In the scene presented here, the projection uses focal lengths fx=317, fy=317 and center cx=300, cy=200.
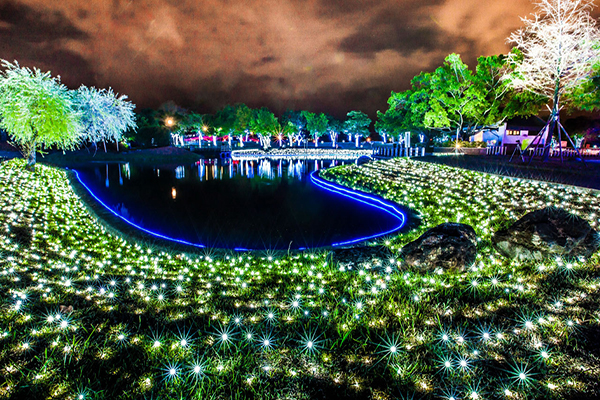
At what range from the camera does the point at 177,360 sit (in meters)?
3.01

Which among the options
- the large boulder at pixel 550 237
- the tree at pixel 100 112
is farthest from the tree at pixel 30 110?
the large boulder at pixel 550 237

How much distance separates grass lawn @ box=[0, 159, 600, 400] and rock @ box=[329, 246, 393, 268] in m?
0.12

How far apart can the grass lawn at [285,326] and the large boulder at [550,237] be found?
0.76 ft

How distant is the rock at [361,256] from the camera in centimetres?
540

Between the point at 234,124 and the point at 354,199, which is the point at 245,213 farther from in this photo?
the point at 234,124

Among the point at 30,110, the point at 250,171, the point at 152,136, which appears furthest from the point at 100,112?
the point at 152,136

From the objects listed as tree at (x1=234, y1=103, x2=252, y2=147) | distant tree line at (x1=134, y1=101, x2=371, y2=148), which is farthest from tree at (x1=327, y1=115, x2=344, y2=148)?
tree at (x1=234, y1=103, x2=252, y2=147)

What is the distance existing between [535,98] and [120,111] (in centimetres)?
3621

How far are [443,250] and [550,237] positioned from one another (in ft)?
6.39

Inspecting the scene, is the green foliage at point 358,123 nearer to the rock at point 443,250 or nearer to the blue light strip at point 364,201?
the blue light strip at point 364,201

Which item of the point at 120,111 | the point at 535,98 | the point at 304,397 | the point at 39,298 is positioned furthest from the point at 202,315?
the point at 120,111

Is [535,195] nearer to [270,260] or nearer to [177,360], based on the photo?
[270,260]

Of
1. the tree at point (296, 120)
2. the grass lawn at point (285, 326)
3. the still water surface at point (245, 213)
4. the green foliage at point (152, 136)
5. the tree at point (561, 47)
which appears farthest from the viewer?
the tree at point (296, 120)

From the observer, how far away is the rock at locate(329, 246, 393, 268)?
5402mm
